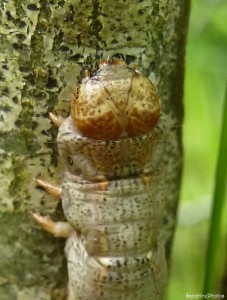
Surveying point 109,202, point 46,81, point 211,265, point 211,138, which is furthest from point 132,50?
point 211,138

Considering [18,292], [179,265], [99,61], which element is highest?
[99,61]

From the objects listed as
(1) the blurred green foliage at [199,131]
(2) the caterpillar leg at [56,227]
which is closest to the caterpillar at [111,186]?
(2) the caterpillar leg at [56,227]

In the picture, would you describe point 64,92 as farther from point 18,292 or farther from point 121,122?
point 18,292

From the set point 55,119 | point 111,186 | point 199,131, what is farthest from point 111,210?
point 199,131

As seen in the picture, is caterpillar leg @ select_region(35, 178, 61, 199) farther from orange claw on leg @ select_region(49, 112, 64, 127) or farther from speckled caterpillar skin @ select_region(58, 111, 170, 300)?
orange claw on leg @ select_region(49, 112, 64, 127)

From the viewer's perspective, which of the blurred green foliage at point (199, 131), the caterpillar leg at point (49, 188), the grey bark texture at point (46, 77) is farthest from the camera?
the blurred green foliage at point (199, 131)

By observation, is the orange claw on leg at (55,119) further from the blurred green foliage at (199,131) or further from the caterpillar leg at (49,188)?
the blurred green foliage at (199,131)
